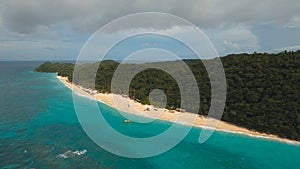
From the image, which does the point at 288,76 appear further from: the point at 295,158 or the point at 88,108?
the point at 88,108

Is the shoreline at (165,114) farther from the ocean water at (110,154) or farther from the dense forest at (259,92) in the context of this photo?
the ocean water at (110,154)

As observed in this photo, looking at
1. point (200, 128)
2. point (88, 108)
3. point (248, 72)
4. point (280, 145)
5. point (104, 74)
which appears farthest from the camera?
point (104, 74)

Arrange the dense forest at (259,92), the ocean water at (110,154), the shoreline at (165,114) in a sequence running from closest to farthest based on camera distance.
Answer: the ocean water at (110,154) < the dense forest at (259,92) < the shoreline at (165,114)

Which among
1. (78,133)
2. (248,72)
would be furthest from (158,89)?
(78,133)

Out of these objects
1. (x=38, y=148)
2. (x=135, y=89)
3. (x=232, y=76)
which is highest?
(x=232, y=76)

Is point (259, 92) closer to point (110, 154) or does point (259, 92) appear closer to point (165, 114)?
point (165, 114)

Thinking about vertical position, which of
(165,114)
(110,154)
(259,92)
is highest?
(259,92)

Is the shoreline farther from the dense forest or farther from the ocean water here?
the ocean water

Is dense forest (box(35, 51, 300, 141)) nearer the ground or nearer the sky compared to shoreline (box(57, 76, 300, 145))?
nearer the sky

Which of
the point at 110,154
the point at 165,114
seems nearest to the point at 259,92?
the point at 165,114

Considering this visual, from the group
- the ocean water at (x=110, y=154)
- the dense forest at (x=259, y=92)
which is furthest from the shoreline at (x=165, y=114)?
the ocean water at (x=110, y=154)

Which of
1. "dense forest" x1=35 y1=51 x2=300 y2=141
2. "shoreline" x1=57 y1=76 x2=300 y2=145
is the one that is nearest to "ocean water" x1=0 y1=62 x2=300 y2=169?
"shoreline" x1=57 y1=76 x2=300 y2=145
